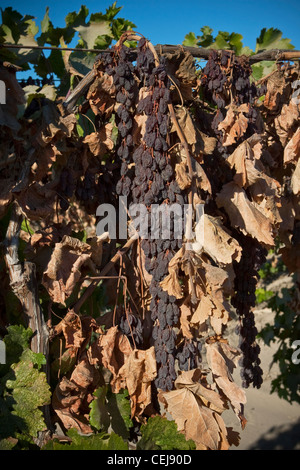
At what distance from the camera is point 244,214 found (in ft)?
5.56

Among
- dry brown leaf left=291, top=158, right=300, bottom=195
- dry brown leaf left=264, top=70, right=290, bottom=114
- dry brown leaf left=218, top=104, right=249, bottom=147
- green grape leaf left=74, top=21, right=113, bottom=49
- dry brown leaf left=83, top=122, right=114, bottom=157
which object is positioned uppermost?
green grape leaf left=74, top=21, right=113, bottom=49

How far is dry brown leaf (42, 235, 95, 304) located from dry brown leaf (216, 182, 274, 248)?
507mm

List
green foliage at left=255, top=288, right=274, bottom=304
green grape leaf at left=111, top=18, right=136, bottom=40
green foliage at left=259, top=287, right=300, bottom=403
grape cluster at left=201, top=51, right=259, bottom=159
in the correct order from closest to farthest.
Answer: grape cluster at left=201, top=51, right=259, bottom=159
green grape leaf at left=111, top=18, right=136, bottom=40
green foliage at left=259, top=287, right=300, bottom=403
green foliage at left=255, top=288, right=274, bottom=304

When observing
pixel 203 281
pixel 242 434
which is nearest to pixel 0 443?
pixel 203 281

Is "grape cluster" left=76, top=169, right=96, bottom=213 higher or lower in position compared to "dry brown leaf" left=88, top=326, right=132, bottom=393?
higher

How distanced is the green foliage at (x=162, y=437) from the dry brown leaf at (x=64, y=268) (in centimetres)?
47

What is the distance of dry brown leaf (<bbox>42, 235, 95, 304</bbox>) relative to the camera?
155 centimetres

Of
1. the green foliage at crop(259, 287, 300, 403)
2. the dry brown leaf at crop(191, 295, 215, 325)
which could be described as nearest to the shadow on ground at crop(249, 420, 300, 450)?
the green foliage at crop(259, 287, 300, 403)

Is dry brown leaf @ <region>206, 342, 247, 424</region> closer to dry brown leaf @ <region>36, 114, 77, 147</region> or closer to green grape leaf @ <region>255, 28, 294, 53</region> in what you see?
dry brown leaf @ <region>36, 114, 77, 147</region>

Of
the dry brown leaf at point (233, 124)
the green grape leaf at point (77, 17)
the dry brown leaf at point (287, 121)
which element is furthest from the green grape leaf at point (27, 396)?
the green grape leaf at point (77, 17)

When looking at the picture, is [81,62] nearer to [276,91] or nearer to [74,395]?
[276,91]

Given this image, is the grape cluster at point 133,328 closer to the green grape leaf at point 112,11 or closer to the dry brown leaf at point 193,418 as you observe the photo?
the dry brown leaf at point 193,418

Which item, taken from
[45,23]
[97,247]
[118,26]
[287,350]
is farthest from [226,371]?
[287,350]

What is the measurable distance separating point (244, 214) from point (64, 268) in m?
0.65
